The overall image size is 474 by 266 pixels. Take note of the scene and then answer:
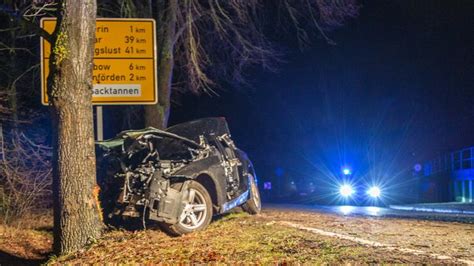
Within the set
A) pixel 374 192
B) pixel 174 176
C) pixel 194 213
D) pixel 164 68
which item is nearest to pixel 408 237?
pixel 194 213

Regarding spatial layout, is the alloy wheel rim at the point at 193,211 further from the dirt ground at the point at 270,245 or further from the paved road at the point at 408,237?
the paved road at the point at 408,237

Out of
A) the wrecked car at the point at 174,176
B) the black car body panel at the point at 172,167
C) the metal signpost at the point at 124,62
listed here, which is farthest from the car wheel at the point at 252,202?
the metal signpost at the point at 124,62

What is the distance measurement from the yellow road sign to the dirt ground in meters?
2.82

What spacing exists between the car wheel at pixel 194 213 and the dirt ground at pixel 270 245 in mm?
153

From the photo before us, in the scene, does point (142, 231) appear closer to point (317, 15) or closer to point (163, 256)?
point (163, 256)

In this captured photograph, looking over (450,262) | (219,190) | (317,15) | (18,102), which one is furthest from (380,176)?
(450,262)

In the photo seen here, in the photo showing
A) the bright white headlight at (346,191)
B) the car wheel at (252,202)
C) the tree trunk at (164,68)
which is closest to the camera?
the car wheel at (252,202)

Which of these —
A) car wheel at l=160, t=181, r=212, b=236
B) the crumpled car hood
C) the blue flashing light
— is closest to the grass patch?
car wheel at l=160, t=181, r=212, b=236

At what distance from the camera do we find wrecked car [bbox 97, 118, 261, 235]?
7.91m

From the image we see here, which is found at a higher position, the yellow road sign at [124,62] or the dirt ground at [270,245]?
the yellow road sign at [124,62]

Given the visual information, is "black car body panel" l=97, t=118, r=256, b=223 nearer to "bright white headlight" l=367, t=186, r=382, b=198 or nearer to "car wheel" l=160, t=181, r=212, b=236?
"car wheel" l=160, t=181, r=212, b=236

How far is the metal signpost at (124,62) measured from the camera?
10328 mm

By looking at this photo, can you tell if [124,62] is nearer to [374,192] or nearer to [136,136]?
[136,136]

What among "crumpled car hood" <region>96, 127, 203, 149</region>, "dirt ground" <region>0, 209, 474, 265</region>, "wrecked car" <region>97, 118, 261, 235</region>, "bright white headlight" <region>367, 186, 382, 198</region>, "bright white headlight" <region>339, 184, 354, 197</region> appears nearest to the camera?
"dirt ground" <region>0, 209, 474, 265</region>
